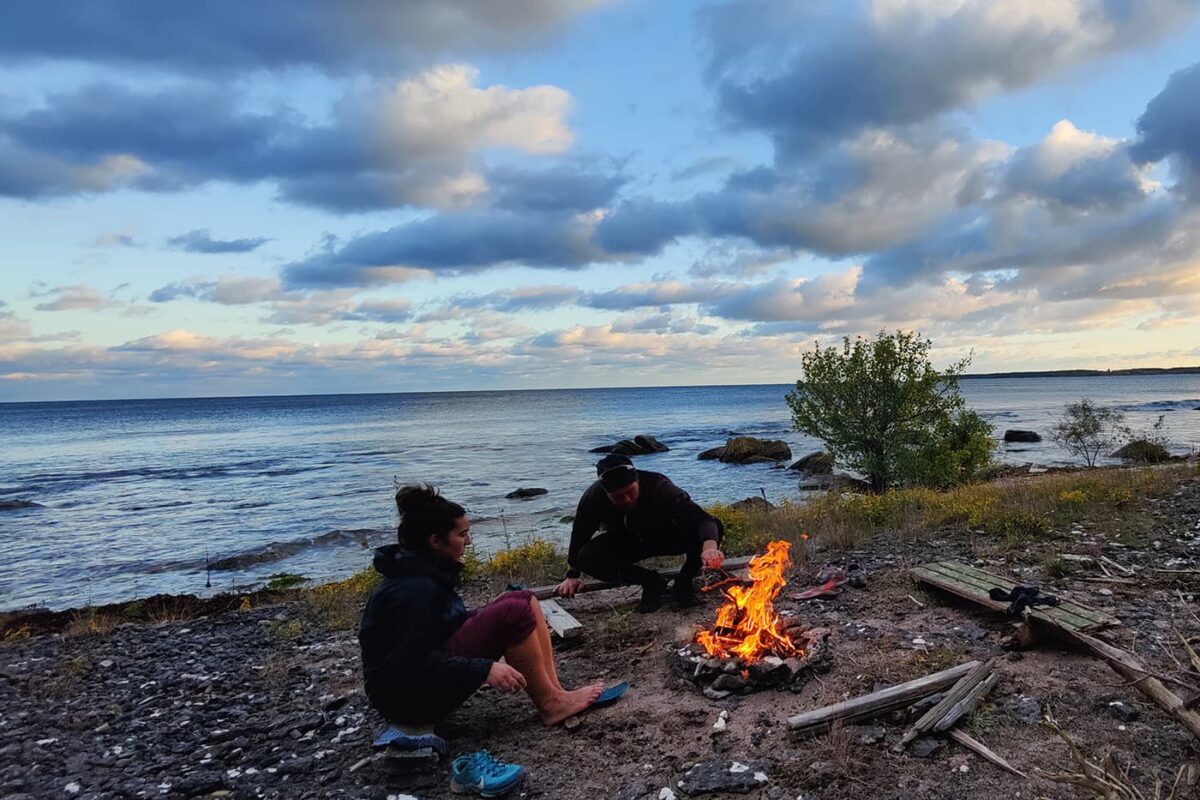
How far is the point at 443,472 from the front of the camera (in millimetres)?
37625

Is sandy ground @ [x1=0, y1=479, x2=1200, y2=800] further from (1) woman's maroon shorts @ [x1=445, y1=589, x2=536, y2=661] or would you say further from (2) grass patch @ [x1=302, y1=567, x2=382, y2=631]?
(1) woman's maroon shorts @ [x1=445, y1=589, x2=536, y2=661]

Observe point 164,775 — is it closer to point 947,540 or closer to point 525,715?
point 525,715

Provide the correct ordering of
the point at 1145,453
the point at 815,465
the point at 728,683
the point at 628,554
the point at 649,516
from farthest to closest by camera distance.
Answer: the point at 815,465, the point at 1145,453, the point at 628,554, the point at 649,516, the point at 728,683

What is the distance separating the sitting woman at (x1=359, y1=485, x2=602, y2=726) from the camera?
5.05m

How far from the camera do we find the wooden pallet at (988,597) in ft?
19.4

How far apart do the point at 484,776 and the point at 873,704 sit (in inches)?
107

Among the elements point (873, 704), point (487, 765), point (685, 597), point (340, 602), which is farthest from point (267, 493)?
point (873, 704)

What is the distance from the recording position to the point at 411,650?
5.04 meters

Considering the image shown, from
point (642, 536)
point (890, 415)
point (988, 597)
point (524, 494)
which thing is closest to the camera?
point (988, 597)

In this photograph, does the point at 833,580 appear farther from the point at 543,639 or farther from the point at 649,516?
the point at 543,639

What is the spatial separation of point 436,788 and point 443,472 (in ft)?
110

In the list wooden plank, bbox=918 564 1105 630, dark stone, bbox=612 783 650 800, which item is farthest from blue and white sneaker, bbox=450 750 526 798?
wooden plank, bbox=918 564 1105 630

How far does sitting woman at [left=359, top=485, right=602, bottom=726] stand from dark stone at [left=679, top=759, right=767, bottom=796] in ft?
4.20

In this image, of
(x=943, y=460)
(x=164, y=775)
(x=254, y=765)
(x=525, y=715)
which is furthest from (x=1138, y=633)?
(x=943, y=460)
